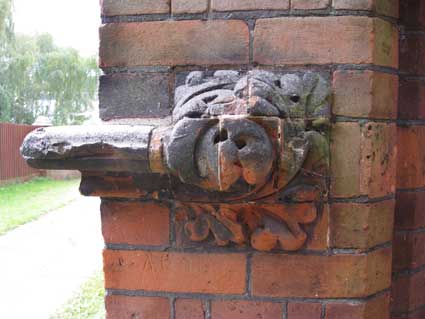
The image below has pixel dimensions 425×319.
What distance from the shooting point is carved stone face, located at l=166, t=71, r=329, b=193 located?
3.14 feet

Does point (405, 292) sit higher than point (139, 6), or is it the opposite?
point (139, 6)

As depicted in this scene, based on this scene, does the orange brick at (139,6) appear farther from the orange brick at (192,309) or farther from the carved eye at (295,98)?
the orange brick at (192,309)

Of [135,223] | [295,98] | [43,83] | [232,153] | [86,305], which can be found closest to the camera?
[232,153]

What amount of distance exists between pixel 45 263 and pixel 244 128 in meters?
5.76

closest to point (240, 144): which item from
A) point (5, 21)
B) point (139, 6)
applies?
point (139, 6)

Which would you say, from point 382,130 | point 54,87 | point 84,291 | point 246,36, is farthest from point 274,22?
point 54,87

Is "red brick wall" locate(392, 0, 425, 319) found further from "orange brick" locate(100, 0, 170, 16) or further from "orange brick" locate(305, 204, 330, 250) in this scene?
"orange brick" locate(100, 0, 170, 16)

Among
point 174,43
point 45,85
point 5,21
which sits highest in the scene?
point 5,21

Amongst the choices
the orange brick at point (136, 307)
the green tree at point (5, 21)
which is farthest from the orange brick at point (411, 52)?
the green tree at point (5, 21)

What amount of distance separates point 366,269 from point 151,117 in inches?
23.7

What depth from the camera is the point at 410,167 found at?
4.20 ft

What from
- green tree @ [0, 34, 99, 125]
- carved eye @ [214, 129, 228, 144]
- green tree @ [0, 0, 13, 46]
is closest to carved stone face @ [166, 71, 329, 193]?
carved eye @ [214, 129, 228, 144]

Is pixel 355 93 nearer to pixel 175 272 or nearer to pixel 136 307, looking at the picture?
pixel 175 272

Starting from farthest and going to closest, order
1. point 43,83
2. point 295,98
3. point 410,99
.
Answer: point 43,83
point 410,99
point 295,98
